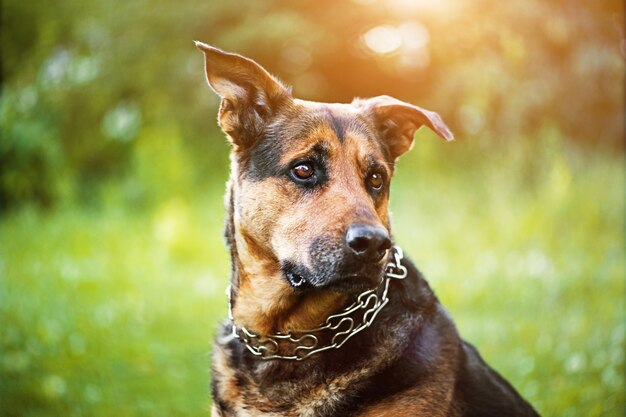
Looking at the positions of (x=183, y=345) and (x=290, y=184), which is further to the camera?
(x=183, y=345)

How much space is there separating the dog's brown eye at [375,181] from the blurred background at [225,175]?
2.84m

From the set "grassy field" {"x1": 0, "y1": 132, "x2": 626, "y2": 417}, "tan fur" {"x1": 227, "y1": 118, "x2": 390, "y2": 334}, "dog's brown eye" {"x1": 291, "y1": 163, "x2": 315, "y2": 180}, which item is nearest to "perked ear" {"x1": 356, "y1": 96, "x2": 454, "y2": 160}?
"tan fur" {"x1": 227, "y1": 118, "x2": 390, "y2": 334}

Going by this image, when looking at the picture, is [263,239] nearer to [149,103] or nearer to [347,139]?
[347,139]

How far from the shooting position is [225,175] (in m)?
14.0

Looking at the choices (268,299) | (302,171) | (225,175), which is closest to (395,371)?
(268,299)

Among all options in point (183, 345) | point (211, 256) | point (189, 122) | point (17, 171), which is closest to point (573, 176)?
point (211, 256)

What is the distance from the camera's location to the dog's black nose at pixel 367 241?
3209 millimetres

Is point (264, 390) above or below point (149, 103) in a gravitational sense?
below

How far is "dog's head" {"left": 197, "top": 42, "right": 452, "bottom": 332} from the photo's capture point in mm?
3363

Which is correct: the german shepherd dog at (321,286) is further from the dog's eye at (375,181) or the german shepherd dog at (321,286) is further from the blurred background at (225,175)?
the blurred background at (225,175)

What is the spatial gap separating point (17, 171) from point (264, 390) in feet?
28.7

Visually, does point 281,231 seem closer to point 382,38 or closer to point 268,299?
point 268,299

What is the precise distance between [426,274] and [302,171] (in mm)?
5673

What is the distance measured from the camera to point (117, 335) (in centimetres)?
718
